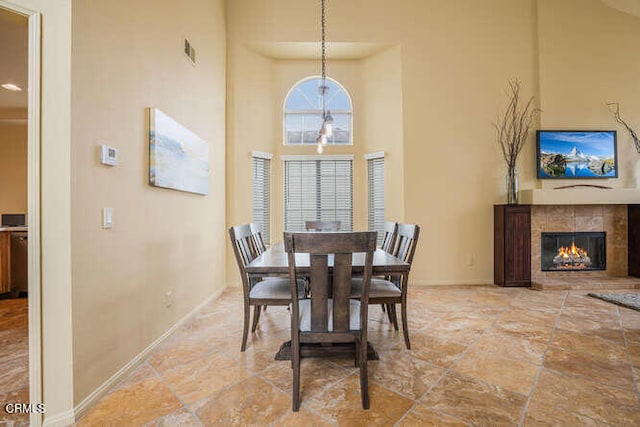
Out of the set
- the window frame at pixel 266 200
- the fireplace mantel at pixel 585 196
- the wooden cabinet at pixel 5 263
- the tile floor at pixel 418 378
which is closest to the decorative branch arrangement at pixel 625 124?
the fireplace mantel at pixel 585 196

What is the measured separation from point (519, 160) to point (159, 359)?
5.38 m

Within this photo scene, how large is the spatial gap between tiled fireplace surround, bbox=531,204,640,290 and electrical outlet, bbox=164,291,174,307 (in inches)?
193

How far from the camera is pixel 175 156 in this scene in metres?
2.75

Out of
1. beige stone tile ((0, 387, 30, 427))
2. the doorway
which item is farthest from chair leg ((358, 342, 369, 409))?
beige stone tile ((0, 387, 30, 427))

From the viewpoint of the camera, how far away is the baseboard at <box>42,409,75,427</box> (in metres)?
1.50

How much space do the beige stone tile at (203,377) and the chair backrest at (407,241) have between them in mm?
1498

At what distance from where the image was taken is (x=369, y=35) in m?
4.52

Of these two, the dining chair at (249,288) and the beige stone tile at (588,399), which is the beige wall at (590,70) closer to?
the beige stone tile at (588,399)

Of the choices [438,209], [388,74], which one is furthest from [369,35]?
[438,209]

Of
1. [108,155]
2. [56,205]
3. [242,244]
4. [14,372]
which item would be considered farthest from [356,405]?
[14,372]

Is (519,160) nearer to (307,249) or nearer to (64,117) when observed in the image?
(307,249)

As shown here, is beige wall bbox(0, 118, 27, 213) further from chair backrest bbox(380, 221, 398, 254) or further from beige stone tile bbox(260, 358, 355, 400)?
chair backrest bbox(380, 221, 398, 254)

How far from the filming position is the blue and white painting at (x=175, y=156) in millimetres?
2389

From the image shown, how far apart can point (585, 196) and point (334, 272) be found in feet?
15.4
